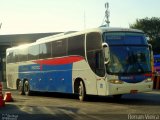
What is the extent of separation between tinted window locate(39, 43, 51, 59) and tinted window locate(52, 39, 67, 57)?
26.4 inches

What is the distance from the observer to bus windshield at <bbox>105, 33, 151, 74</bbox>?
1828 cm

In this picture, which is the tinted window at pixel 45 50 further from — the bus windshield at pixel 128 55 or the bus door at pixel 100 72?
the bus windshield at pixel 128 55

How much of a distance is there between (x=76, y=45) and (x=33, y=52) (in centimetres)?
695

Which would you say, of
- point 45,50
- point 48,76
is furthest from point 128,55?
point 45,50

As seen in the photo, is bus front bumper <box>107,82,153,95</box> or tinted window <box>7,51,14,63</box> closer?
bus front bumper <box>107,82,153,95</box>

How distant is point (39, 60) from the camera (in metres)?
26.1

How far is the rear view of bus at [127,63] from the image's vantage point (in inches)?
715

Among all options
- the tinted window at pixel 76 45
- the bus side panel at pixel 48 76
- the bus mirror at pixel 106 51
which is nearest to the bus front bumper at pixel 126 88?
the bus mirror at pixel 106 51

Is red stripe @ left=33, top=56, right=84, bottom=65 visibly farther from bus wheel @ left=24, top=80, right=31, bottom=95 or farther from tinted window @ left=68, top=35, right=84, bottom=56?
bus wheel @ left=24, top=80, right=31, bottom=95

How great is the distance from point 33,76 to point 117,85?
10.3 metres

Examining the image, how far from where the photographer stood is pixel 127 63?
18.5 meters

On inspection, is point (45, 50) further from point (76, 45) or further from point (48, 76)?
point (76, 45)

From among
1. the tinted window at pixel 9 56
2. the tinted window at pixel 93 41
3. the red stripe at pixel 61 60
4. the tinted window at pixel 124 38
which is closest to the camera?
the tinted window at pixel 124 38

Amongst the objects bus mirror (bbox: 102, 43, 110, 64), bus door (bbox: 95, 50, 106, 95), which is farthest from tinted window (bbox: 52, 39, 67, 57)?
bus mirror (bbox: 102, 43, 110, 64)
